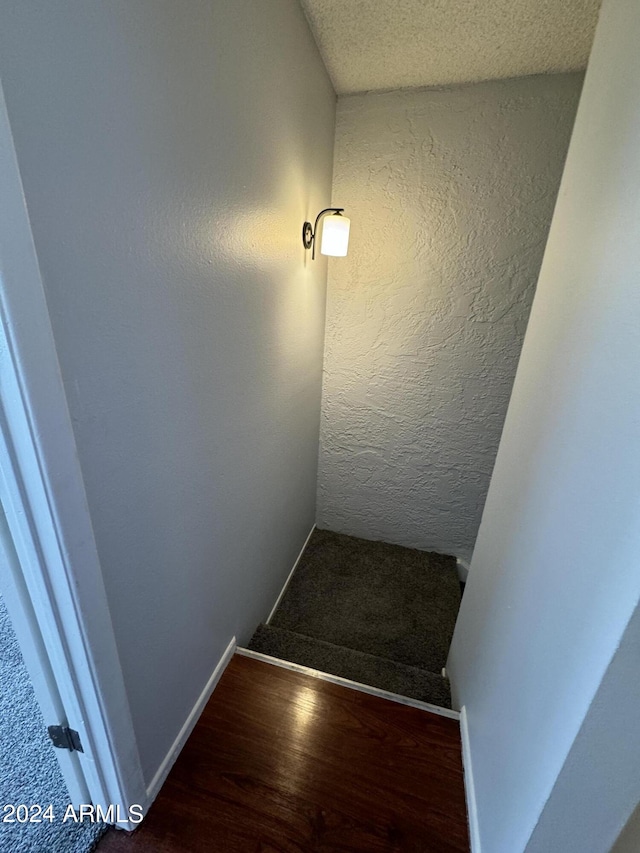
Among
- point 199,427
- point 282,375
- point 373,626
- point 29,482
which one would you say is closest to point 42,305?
point 29,482

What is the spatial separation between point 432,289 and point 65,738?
7.38ft

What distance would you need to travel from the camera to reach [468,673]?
1.32 meters

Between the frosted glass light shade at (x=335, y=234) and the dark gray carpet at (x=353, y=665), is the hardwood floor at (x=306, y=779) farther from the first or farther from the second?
the frosted glass light shade at (x=335, y=234)

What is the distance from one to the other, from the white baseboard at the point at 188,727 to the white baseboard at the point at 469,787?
0.86 metres

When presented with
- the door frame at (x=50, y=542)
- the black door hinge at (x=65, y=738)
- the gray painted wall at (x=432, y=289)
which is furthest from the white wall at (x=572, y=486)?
the black door hinge at (x=65, y=738)

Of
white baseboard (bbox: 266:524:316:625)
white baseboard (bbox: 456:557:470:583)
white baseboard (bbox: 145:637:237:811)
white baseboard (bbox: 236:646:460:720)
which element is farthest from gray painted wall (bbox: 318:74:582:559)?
white baseboard (bbox: 145:637:237:811)

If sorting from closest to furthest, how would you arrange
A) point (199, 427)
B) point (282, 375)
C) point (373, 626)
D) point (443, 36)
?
1. point (199, 427)
2. point (443, 36)
3. point (282, 375)
4. point (373, 626)

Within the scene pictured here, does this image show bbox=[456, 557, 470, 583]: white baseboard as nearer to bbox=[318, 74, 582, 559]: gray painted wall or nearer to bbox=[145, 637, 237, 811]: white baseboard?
bbox=[318, 74, 582, 559]: gray painted wall

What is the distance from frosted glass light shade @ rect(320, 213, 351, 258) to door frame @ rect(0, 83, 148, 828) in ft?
4.41

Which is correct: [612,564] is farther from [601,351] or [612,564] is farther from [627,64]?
[627,64]

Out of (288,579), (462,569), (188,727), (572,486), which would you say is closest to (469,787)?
(188,727)

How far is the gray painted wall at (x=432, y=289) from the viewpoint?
1.75m

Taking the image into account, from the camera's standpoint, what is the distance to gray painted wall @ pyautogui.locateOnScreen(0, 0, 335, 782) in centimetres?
58

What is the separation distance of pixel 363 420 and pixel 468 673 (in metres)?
1.42
